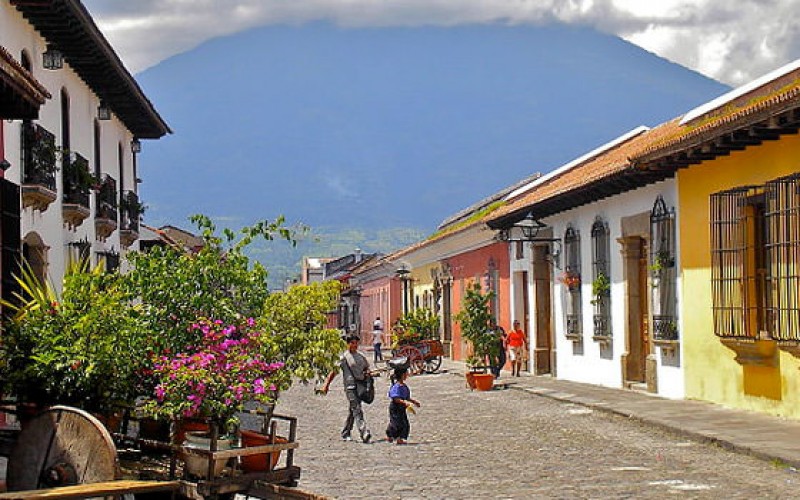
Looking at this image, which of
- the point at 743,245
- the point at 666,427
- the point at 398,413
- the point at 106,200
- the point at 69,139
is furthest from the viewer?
the point at 106,200

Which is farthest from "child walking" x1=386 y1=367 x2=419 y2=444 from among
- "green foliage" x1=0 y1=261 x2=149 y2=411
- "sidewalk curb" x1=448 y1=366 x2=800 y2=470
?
"green foliage" x1=0 y1=261 x2=149 y2=411

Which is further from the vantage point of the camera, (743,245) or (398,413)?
(743,245)

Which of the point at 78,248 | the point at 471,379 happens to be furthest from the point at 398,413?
the point at 471,379

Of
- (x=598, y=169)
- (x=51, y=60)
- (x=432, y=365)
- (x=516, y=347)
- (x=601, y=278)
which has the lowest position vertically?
(x=432, y=365)

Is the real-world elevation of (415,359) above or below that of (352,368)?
below

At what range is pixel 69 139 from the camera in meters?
20.6

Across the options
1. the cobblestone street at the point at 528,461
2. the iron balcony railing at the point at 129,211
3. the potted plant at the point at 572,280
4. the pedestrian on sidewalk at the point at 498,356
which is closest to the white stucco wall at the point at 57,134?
the iron balcony railing at the point at 129,211

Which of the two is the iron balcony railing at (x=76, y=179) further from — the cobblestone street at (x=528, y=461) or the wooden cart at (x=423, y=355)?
the wooden cart at (x=423, y=355)

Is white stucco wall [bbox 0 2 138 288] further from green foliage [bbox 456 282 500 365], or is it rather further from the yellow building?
the yellow building

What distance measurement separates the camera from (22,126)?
16.1 meters

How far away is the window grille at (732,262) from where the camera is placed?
1616 centimetres

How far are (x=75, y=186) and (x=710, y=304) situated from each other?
355 inches

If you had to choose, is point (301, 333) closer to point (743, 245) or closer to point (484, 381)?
point (743, 245)

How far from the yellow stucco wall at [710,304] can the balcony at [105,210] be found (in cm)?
967
